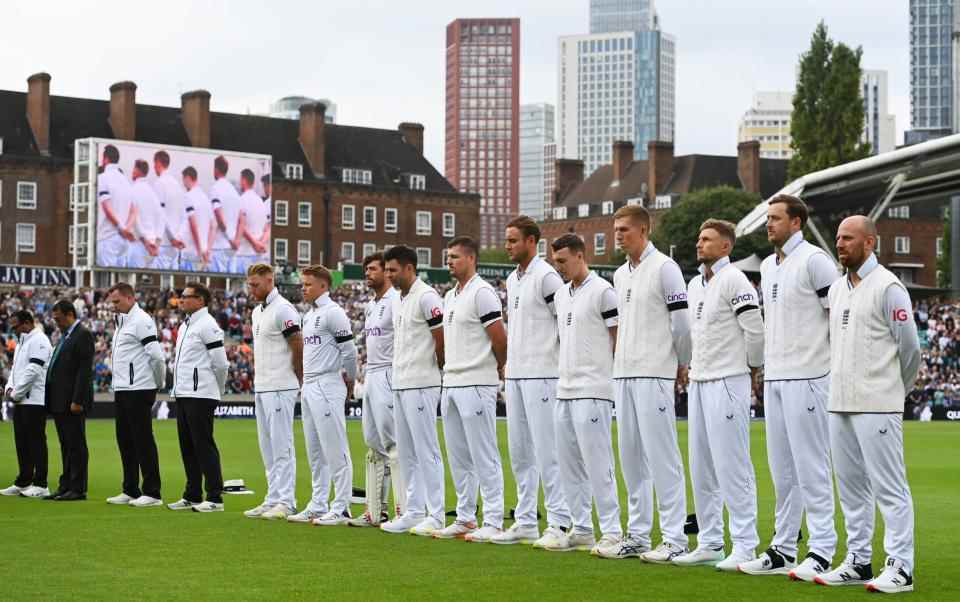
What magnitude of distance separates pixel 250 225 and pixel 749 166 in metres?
53.8

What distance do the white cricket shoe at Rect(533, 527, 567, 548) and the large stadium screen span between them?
6281 centimetres

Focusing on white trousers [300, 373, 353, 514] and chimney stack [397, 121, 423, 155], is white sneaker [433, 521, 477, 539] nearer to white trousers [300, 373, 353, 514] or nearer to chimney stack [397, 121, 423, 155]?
white trousers [300, 373, 353, 514]

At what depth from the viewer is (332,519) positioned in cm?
1416

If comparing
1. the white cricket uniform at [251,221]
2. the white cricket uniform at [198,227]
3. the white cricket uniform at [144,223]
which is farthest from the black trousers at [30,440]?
the white cricket uniform at [251,221]

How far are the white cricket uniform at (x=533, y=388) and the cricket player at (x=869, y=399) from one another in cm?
295

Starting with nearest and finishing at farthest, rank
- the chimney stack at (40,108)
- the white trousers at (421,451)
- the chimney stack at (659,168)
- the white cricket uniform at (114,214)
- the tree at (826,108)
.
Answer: the white trousers at (421,451) → the white cricket uniform at (114,214) → the tree at (826,108) → the chimney stack at (40,108) → the chimney stack at (659,168)

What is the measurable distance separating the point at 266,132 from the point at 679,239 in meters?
31.0

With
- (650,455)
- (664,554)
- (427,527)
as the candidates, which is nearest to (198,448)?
(427,527)

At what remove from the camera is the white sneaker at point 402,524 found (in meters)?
13.4

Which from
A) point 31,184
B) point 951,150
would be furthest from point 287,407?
point 31,184

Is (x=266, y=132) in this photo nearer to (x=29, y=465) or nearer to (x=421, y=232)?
(x=421, y=232)

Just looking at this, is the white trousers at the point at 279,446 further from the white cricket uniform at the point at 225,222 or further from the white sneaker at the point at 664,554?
the white cricket uniform at the point at 225,222

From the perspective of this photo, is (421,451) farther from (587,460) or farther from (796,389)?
(796,389)

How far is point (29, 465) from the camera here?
60.7 ft
